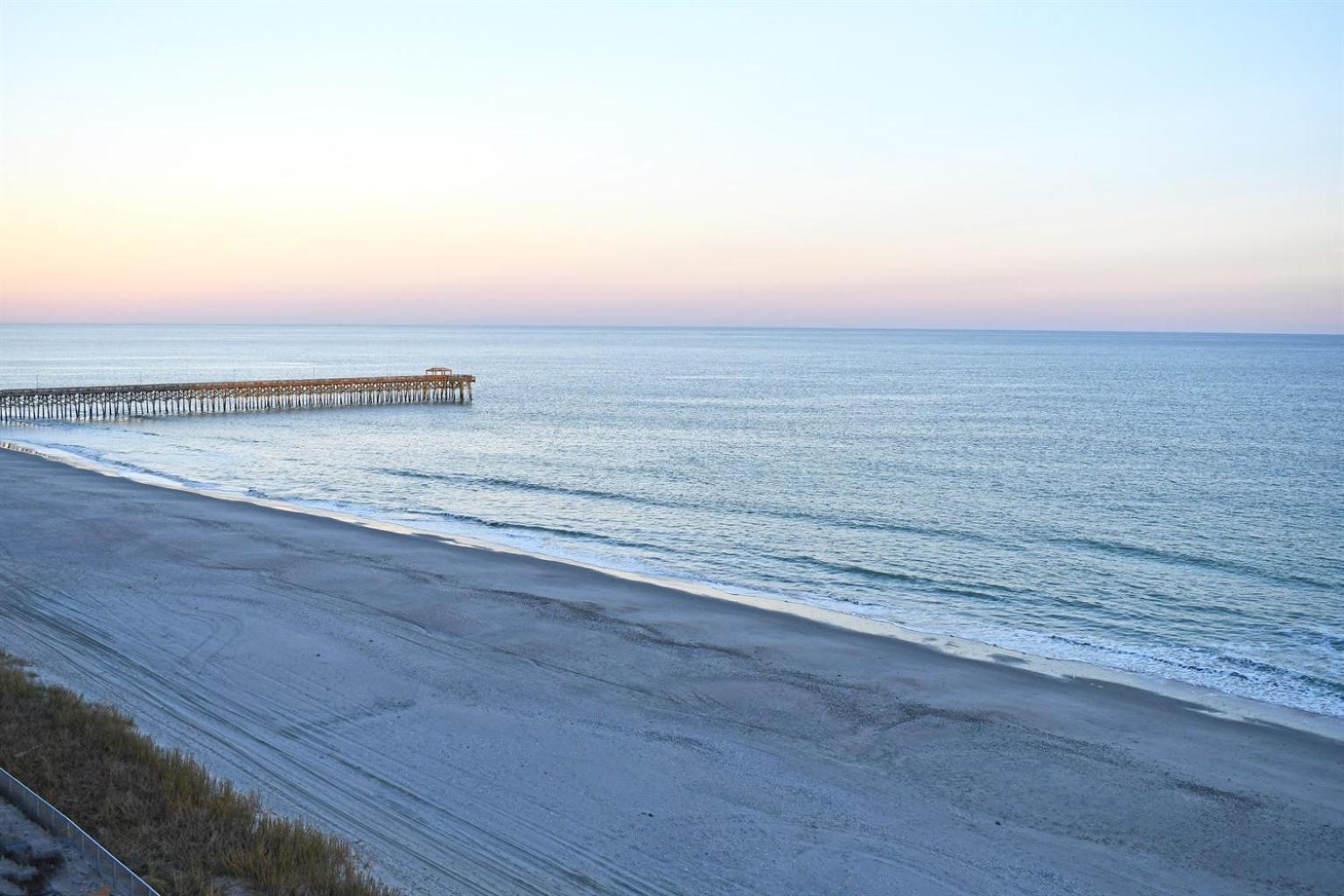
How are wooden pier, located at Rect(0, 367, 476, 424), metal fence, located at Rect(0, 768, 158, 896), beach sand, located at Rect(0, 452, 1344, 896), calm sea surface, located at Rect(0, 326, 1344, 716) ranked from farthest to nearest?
1. wooden pier, located at Rect(0, 367, 476, 424)
2. calm sea surface, located at Rect(0, 326, 1344, 716)
3. beach sand, located at Rect(0, 452, 1344, 896)
4. metal fence, located at Rect(0, 768, 158, 896)

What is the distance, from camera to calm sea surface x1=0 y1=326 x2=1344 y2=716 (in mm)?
21562

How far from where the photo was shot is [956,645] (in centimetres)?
1931

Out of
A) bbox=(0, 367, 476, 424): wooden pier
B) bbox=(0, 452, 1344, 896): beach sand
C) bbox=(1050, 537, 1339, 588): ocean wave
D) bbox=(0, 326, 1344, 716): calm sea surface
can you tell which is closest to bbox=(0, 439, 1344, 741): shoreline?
bbox=(0, 452, 1344, 896): beach sand

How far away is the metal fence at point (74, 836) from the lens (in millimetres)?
7680

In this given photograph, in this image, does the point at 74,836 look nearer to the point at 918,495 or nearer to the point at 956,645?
the point at 956,645

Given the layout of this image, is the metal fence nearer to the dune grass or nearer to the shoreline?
the dune grass

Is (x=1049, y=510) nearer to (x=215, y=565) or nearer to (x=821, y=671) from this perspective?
(x=821, y=671)

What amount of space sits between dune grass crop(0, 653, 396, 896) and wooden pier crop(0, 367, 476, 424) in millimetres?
58138

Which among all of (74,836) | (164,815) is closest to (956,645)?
(164,815)

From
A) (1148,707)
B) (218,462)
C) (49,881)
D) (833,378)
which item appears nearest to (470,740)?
(49,881)

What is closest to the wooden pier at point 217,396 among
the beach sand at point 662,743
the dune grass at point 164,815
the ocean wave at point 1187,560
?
the beach sand at point 662,743

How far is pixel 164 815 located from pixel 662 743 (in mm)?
6208

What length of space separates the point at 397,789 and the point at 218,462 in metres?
37.7

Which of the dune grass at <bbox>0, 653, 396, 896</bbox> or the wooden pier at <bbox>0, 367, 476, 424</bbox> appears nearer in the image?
the dune grass at <bbox>0, 653, 396, 896</bbox>
